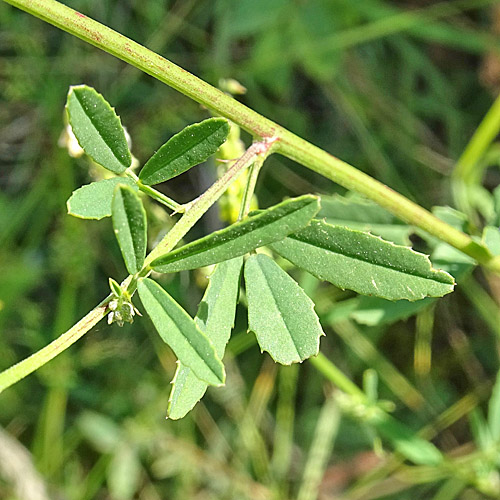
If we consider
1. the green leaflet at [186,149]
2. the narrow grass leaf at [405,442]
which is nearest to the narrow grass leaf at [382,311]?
the narrow grass leaf at [405,442]

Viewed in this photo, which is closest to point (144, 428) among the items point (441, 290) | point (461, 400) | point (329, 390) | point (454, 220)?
point (329, 390)

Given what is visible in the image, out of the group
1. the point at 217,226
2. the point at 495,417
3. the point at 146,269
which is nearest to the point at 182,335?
the point at 146,269

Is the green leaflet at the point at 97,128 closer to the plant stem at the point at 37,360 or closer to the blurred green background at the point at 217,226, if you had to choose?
the plant stem at the point at 37,360

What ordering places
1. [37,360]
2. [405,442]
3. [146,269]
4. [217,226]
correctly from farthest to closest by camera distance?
[217,226] < [405,442] < [146,269] < [37,360]

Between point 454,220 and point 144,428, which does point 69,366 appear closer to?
point 144,428

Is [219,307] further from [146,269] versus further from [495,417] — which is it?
[495,417]

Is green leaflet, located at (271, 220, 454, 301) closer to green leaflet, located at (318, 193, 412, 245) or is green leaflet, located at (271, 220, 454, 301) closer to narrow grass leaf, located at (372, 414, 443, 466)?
green leaflet, located at (318, 193, 412, 245)

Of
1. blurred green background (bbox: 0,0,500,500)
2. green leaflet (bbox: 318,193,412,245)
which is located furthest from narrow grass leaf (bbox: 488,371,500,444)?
green leaflet (bbox: 318,193,412,245)
